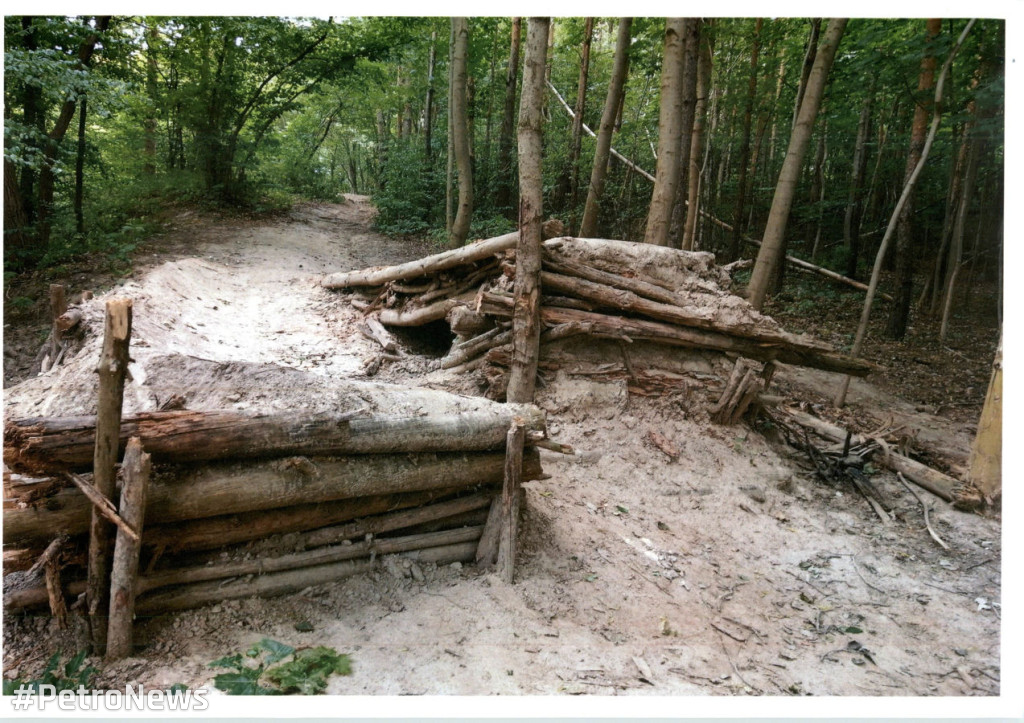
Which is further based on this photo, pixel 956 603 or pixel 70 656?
pixel 956 603

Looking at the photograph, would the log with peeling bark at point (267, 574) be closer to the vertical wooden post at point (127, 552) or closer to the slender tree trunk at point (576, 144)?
the vertical wooden post at point (127, 552)

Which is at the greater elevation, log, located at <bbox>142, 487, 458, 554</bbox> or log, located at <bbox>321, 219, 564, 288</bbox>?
log, located at <bbox>321, 219, 564, 288</bbox>

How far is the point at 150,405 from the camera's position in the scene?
3.11m

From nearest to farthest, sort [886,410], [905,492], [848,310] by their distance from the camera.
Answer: [905,492], [886,410], [848,310]

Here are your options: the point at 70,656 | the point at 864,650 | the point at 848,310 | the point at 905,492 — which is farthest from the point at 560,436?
the point at 848,310

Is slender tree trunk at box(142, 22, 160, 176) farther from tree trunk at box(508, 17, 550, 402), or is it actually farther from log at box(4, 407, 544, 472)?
log at box(4, 407, 544, 472)

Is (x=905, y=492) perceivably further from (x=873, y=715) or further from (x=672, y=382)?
(x=873, y=715)

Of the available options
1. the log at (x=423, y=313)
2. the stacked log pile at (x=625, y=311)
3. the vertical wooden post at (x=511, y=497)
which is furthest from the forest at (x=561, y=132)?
the vertical wooden post at (x=511, y=497)

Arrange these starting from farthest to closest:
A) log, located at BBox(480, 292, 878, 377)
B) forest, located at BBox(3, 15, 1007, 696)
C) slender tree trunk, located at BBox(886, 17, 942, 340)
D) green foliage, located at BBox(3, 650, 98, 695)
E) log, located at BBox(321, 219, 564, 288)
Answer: slender tree trunk, located at BBox(886, 17, 942, 340)
log, located at BBox(321, 219, 564, 288)
log, located at BBox(480, 292, 878, 377)
forest, located at BBox(3, 15, 1007, 696)
green foliage, located at BBox(3, 650, 98, 695)

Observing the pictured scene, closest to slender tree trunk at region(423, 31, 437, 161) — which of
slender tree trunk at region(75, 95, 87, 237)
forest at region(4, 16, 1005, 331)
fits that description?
forest at region(4, 16, 1005, 331)

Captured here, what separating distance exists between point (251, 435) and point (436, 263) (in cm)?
457

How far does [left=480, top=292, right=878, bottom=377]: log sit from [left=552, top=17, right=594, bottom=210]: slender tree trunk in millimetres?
8799

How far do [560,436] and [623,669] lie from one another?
2.88 m

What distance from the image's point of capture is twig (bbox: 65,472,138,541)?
2234 mm
